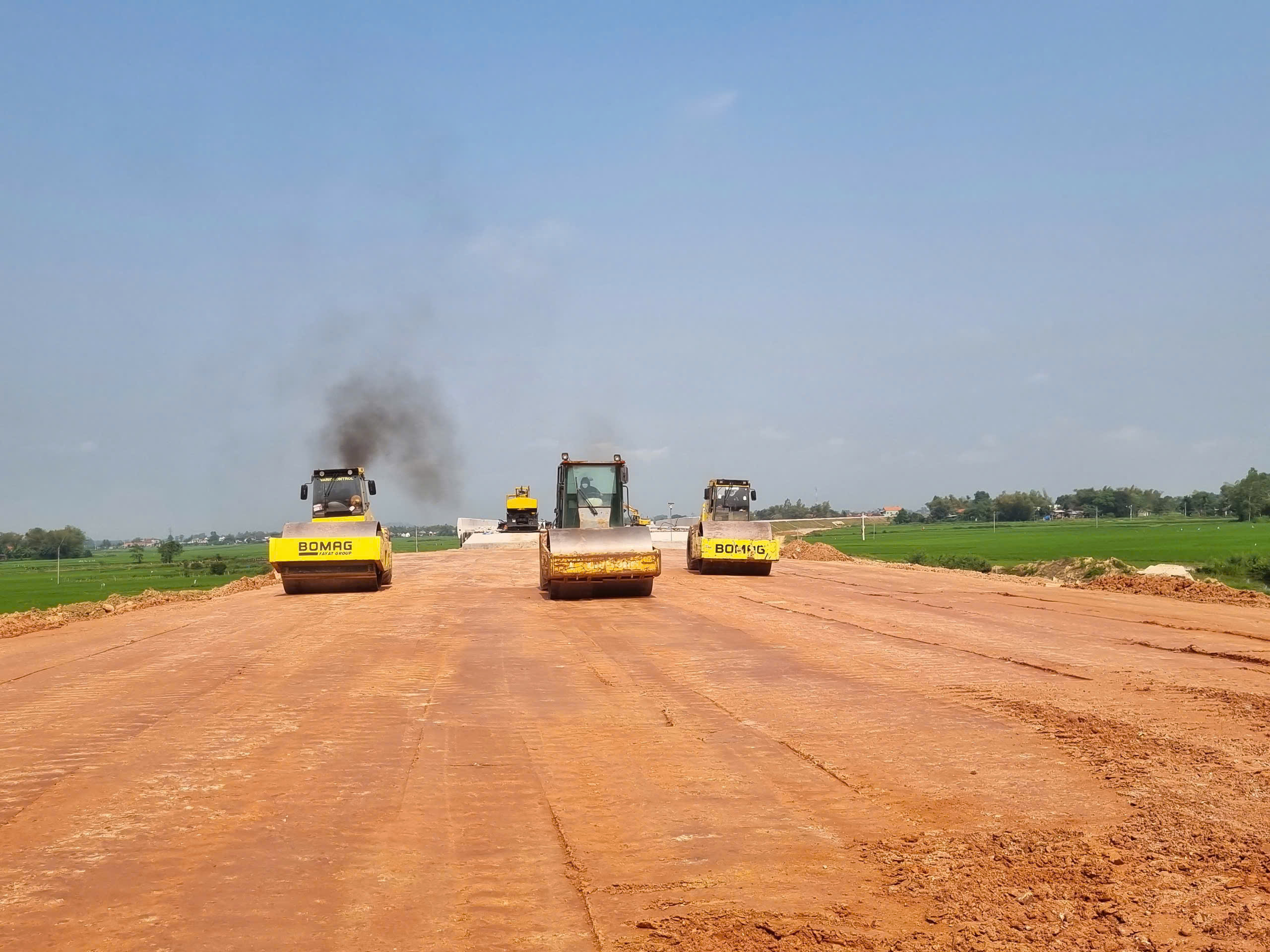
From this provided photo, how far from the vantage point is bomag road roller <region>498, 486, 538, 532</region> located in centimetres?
5716

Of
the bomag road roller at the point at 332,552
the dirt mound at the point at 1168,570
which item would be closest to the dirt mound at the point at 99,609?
the bomag road roller at the point at 332,552

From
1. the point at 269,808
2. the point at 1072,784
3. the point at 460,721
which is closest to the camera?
the point at 269,808

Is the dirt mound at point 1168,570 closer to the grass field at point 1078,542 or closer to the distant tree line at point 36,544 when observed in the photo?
the grass field at point 1078,542

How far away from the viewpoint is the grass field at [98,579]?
3644 cm

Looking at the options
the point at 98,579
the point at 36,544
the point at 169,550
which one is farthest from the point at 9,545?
the point at 98,579

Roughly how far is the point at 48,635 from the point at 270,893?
15055 mm

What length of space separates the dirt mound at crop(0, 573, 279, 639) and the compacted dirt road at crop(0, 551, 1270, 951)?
7.18 metres

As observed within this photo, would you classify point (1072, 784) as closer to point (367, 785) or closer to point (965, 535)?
point (367, 785)

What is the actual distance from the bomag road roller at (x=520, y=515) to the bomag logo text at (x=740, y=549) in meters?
31.1

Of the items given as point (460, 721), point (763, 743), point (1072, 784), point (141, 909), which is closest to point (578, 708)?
point (460, 721)

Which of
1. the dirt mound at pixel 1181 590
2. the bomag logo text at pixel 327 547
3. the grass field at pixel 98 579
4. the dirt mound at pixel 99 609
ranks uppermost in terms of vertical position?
the bomag logo text at pixel 327 547

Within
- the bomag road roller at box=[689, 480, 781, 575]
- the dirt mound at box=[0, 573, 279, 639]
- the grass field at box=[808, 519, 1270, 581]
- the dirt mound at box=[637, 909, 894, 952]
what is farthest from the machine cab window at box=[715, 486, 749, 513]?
the dirt mound at box=[637, 909, 894, 952]

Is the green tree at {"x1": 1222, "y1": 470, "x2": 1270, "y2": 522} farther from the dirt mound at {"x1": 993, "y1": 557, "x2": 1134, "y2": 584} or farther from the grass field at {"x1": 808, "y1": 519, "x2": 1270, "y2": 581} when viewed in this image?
the dirt mound at {"x1": 993, "y1": 557, "x2": 1134, "y2": 584}

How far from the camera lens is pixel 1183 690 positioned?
30.6 feet
